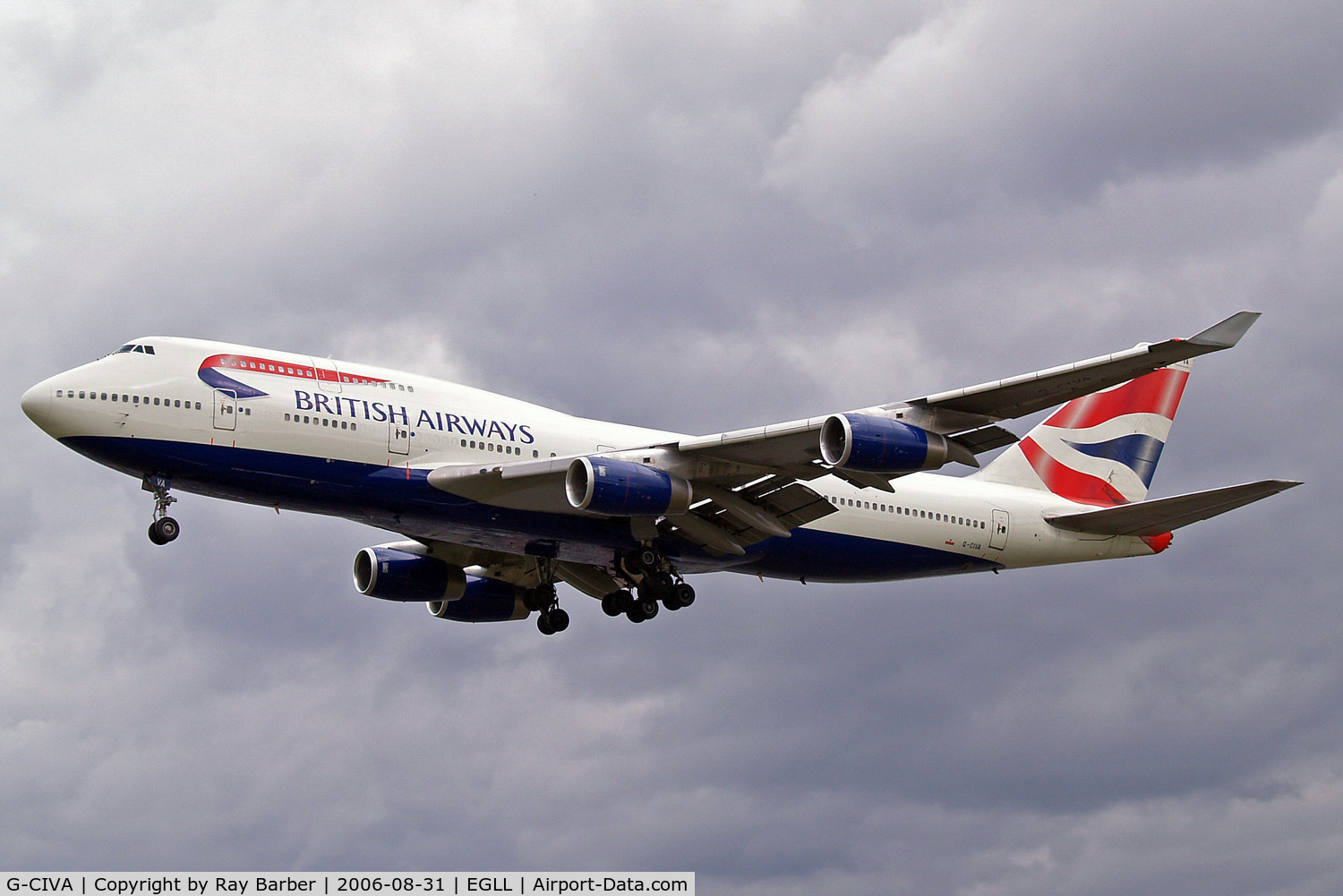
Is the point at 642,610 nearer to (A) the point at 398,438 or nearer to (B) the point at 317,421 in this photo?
(A) the point at 398,438

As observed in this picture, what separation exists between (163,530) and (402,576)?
33.3ft

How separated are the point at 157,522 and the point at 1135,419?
3136 cm

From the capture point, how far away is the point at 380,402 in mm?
35906

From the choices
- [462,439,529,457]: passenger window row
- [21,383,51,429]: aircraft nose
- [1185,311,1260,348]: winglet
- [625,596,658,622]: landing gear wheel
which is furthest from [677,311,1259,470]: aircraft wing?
[21,383,51,429]: aircraft nose

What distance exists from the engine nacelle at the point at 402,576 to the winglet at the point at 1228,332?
2395 centimetres

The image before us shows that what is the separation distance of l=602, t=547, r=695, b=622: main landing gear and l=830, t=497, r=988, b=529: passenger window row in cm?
510

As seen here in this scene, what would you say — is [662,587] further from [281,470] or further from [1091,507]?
[1091,507]

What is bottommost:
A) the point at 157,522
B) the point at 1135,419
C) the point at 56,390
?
the point at 157,522

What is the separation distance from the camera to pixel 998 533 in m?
43.4

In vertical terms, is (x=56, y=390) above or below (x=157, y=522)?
above

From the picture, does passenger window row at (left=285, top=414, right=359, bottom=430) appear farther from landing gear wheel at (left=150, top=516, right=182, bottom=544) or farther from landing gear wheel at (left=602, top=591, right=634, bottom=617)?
landing gear wheel at (left=602, top=591, right=634, bottom=617)

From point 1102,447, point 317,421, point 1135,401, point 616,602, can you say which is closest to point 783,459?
point 616,602

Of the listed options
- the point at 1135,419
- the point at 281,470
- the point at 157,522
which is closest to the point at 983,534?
the point at 1135,419

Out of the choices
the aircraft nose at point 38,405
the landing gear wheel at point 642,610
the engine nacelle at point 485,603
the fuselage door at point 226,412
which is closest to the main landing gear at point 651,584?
the landing gear wheel at point 642,610
